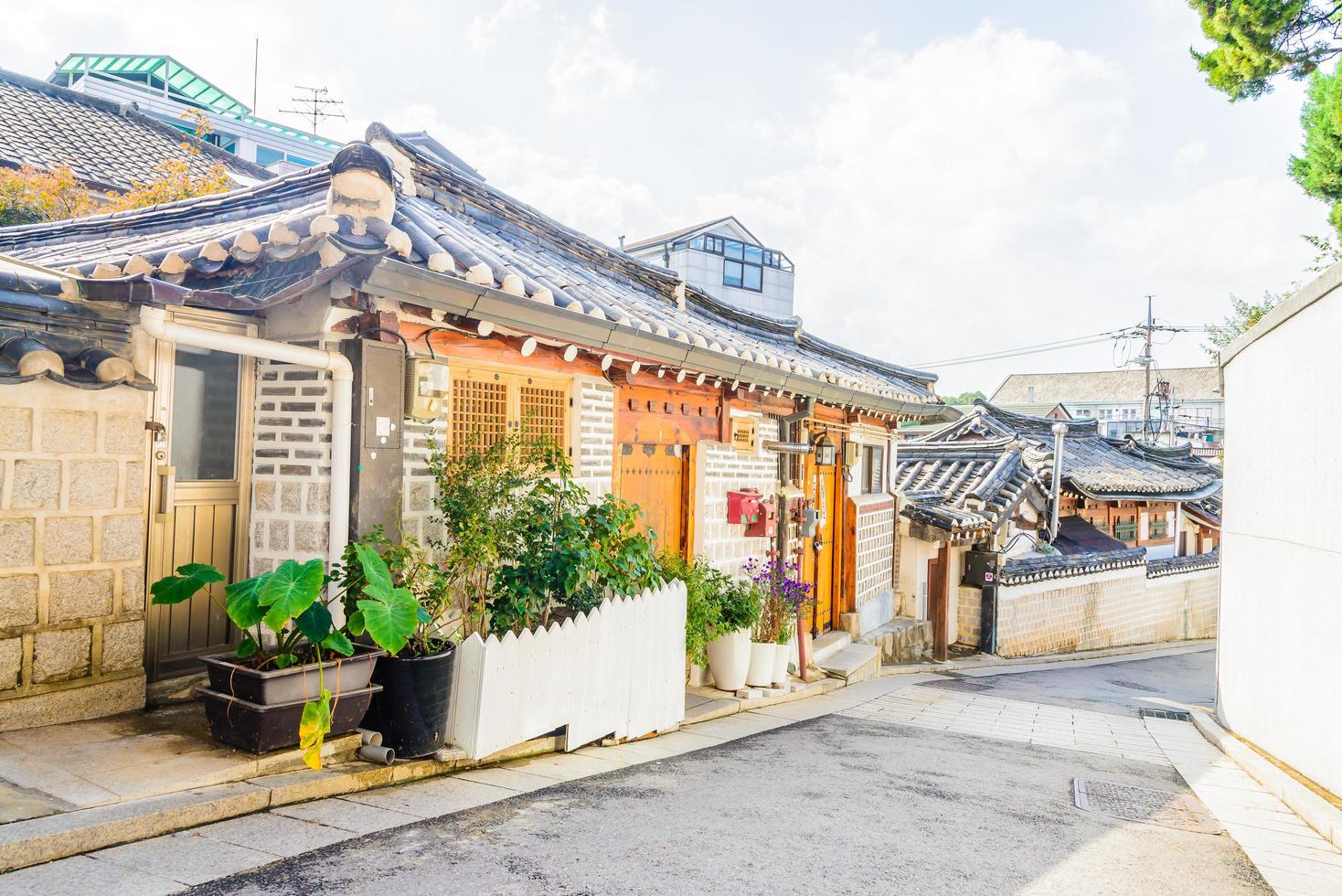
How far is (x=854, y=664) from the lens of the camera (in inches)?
450

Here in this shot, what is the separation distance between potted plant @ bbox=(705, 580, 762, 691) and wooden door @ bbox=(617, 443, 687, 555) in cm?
88

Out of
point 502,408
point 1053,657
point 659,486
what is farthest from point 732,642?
point 1053,657

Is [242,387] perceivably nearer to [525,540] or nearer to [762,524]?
[525,540]

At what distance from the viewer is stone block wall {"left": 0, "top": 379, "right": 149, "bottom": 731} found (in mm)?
4566

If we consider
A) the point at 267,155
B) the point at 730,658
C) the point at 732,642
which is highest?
the point at 267,155

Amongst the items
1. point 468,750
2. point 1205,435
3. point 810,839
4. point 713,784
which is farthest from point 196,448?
point 1205,435

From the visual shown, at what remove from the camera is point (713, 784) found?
549 centimetres

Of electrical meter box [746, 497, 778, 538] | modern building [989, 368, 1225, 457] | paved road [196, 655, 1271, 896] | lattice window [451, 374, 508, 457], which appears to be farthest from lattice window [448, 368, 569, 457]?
modern building [989, 368, 1225, 457]

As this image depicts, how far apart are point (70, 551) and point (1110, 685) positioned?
49.1ft

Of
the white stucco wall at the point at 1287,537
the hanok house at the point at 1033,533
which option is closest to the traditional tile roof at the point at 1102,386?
the hanok house at the point at 1033,533

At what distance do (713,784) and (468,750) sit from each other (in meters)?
1.52

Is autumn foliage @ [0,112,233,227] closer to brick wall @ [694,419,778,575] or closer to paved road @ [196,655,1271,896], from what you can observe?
brick wall @ [694,419,778,575]

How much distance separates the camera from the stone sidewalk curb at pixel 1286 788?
5516 millimetres

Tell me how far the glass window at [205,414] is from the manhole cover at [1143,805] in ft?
19.4
